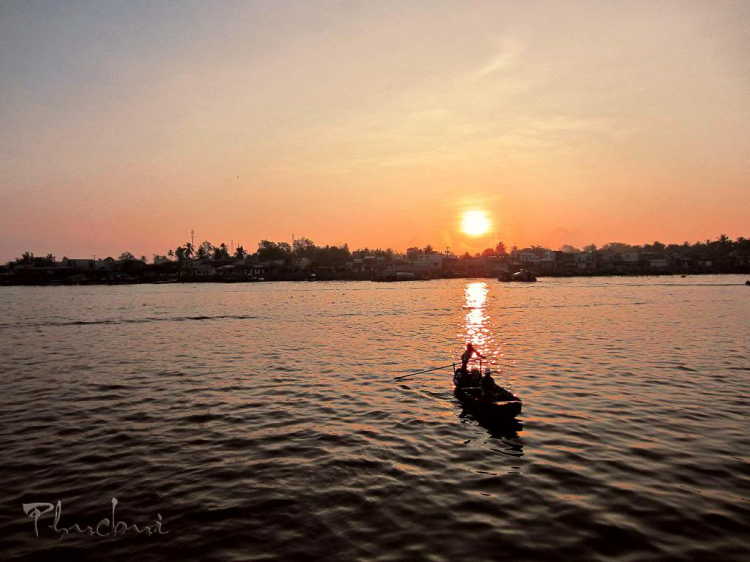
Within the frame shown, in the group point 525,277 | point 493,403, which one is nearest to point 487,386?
point 493,403

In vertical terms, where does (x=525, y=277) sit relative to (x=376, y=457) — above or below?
above

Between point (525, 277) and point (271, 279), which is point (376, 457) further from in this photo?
point (271, 279)

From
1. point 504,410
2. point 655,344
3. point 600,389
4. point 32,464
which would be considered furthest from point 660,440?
point 655,344

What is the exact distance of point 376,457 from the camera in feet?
44.9

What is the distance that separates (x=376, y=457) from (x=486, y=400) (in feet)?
16.9

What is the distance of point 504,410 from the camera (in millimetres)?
15938

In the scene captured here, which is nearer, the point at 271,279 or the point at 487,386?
the point at 487,386

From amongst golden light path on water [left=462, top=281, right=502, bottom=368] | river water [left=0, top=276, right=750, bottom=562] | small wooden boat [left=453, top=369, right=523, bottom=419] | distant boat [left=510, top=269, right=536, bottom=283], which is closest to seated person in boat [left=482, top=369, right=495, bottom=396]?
small wooden boat [left=453, top=369, right=523, bottom=419]

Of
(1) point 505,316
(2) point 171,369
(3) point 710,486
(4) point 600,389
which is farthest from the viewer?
(1) point 505,316

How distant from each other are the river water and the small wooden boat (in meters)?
0.56

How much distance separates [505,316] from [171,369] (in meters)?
41.4

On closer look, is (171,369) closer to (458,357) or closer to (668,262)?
(458,357)

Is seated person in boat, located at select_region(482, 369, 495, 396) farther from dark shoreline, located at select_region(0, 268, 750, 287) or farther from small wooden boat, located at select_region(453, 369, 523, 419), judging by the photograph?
dark shoreline, located at select_region(0, 268, 750, 287)

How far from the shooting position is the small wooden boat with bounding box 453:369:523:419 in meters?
15.9
